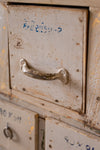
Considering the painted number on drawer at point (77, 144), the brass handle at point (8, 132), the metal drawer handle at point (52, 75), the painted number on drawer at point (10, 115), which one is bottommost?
the brass handle at point (8, 132)

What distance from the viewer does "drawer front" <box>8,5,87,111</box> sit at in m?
0.49

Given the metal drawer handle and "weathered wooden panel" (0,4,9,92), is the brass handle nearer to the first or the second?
"weathered wooden panel" (0,4,9,92)

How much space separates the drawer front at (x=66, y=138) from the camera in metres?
0.53

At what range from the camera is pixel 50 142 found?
596mm

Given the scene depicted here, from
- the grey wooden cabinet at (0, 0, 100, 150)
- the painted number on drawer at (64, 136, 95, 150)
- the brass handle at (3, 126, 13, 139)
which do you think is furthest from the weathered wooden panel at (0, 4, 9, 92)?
the painted number on drawer at (64, 136, 95, 150)

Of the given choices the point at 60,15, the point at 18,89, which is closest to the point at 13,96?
the point at 18,89

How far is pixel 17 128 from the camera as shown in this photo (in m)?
0.67

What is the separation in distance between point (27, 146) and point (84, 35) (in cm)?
35

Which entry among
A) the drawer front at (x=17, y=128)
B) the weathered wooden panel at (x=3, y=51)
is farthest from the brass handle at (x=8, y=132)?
the weathered wooden panel at (x=3, y=51)

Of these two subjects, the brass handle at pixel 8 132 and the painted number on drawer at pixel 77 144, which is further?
the brass handle at pixel 8 132

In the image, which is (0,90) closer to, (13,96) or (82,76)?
(13,96)

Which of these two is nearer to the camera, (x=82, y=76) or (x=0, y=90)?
(x=82, y=76)

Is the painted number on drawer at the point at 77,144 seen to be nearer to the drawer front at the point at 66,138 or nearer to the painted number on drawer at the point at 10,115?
the drawer front at the point at 66,138

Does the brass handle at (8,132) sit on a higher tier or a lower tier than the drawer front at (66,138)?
lower
